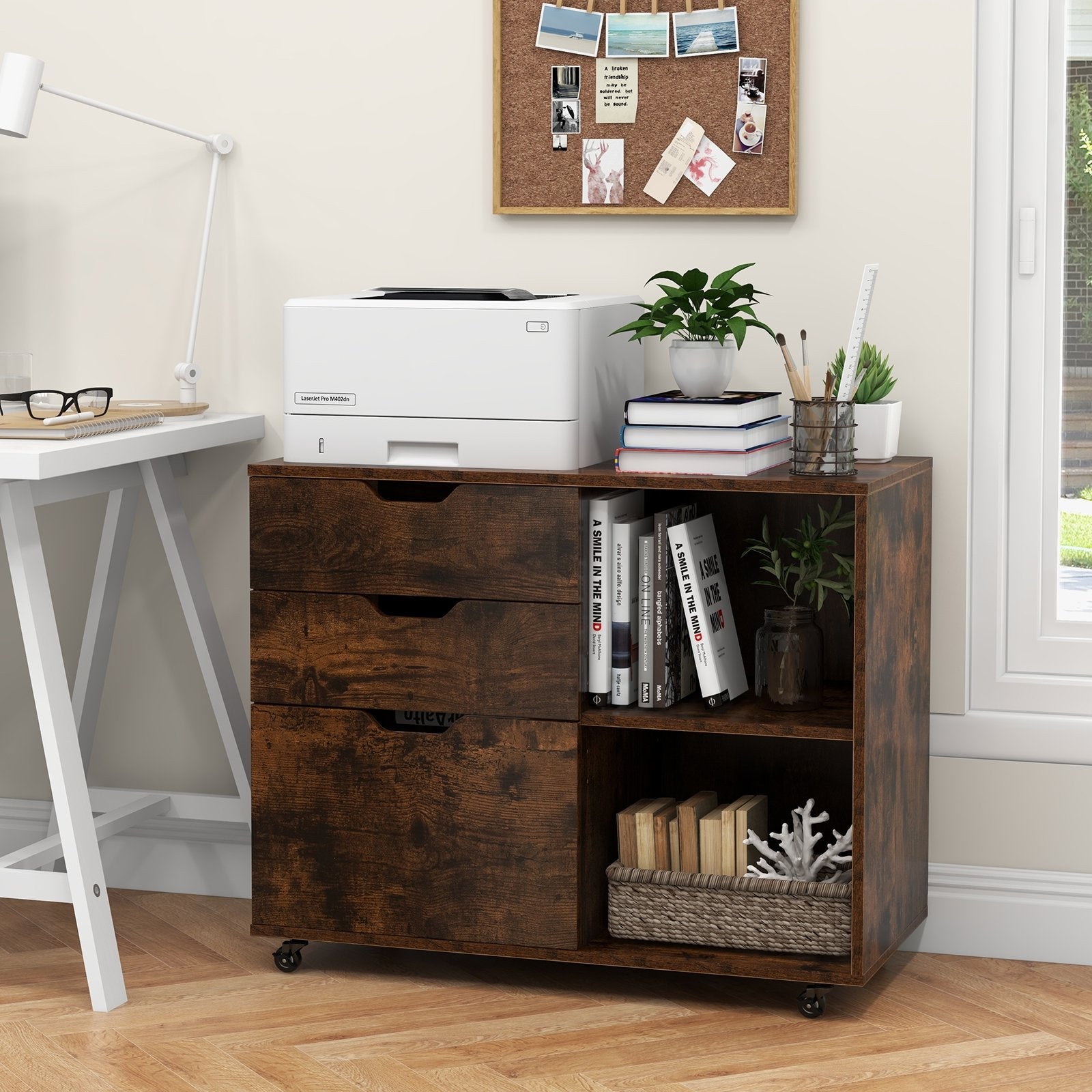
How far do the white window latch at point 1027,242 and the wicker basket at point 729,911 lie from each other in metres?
0.96

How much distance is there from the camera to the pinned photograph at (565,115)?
2.50 meters

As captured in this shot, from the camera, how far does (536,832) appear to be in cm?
221

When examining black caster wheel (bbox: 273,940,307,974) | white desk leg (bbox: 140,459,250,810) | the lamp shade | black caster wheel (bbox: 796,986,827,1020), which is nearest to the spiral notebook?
white desk leg (bbox: 140,459,250,810)

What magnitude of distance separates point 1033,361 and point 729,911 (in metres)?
0.94

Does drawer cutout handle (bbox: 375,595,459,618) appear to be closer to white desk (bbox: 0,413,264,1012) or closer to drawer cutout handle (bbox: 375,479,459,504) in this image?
drawer cutout handle (bbox: 375,479,459,504)

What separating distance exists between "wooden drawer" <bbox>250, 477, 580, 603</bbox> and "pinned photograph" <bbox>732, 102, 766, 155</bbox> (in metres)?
0.66

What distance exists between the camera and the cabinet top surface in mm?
2062

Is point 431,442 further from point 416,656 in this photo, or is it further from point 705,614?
point 705,614

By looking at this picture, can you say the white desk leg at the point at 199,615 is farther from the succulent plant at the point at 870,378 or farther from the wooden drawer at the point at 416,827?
the succulent plant at the point at 870,378

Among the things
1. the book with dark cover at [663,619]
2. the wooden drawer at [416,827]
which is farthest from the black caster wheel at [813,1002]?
the book with dark cover at [663,619]

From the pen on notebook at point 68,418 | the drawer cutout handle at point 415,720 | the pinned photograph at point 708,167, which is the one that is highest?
the pinned photograph at point 708,167

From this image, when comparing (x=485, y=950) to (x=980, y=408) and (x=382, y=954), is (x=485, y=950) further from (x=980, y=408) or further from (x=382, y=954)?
(x=980, y=408)

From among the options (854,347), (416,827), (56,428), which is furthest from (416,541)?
(854,347)

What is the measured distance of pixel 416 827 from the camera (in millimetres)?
2252
